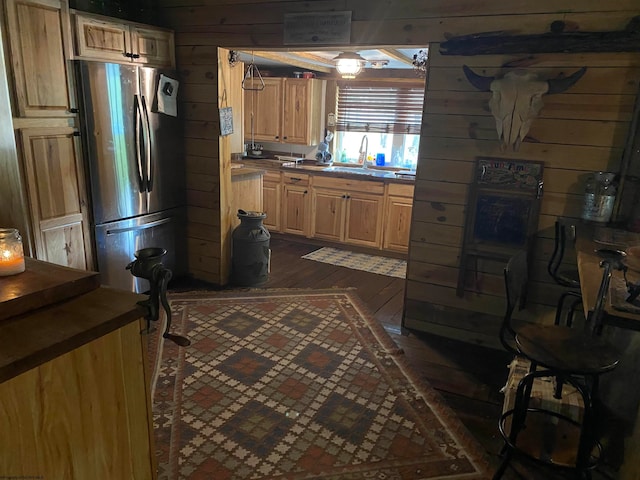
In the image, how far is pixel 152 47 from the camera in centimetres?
359

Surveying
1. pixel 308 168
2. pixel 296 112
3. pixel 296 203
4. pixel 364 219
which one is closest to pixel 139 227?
pixel 296 203

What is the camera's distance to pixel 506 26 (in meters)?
2.79

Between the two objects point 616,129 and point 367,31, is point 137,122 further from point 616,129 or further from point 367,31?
Result: point 616,129

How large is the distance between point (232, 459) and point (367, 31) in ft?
8.97

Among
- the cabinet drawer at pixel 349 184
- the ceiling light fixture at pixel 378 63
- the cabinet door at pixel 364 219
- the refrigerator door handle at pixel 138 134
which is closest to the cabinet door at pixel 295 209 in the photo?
the cabinet drawer at pixel 349 184

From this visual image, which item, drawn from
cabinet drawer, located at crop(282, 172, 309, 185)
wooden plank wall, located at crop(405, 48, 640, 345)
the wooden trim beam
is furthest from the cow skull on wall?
cabinet drawer, located at crop(282, 172, 309, 185)

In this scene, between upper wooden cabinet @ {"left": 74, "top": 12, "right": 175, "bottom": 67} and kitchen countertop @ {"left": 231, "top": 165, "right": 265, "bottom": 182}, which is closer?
upper wooden cabinet @ {"left": 74, "top": 12, "right": 175, "bottom": 67}

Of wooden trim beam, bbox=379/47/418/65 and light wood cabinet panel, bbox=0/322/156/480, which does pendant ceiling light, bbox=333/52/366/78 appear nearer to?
wooden trim beam, bbox=379/47/418/65

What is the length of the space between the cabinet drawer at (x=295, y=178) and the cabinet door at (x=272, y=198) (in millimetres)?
99

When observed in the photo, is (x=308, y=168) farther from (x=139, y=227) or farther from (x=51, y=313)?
(x=51, y=313)

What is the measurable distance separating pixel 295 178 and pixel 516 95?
313 centimetres

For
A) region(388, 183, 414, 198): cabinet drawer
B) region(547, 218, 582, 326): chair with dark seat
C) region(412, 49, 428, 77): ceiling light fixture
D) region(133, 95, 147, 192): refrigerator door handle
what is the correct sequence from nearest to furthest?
region(547, 218, 582, 326): chair with dark seat, region(133, 95, 147, 192): refrigerator door handle, region(412, 49, 428, 77): ceiling light fixture, region(388, 183, 414, 198): cabinet drawer

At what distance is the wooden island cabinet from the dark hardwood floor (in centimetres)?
164

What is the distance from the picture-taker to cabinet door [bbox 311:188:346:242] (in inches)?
210
